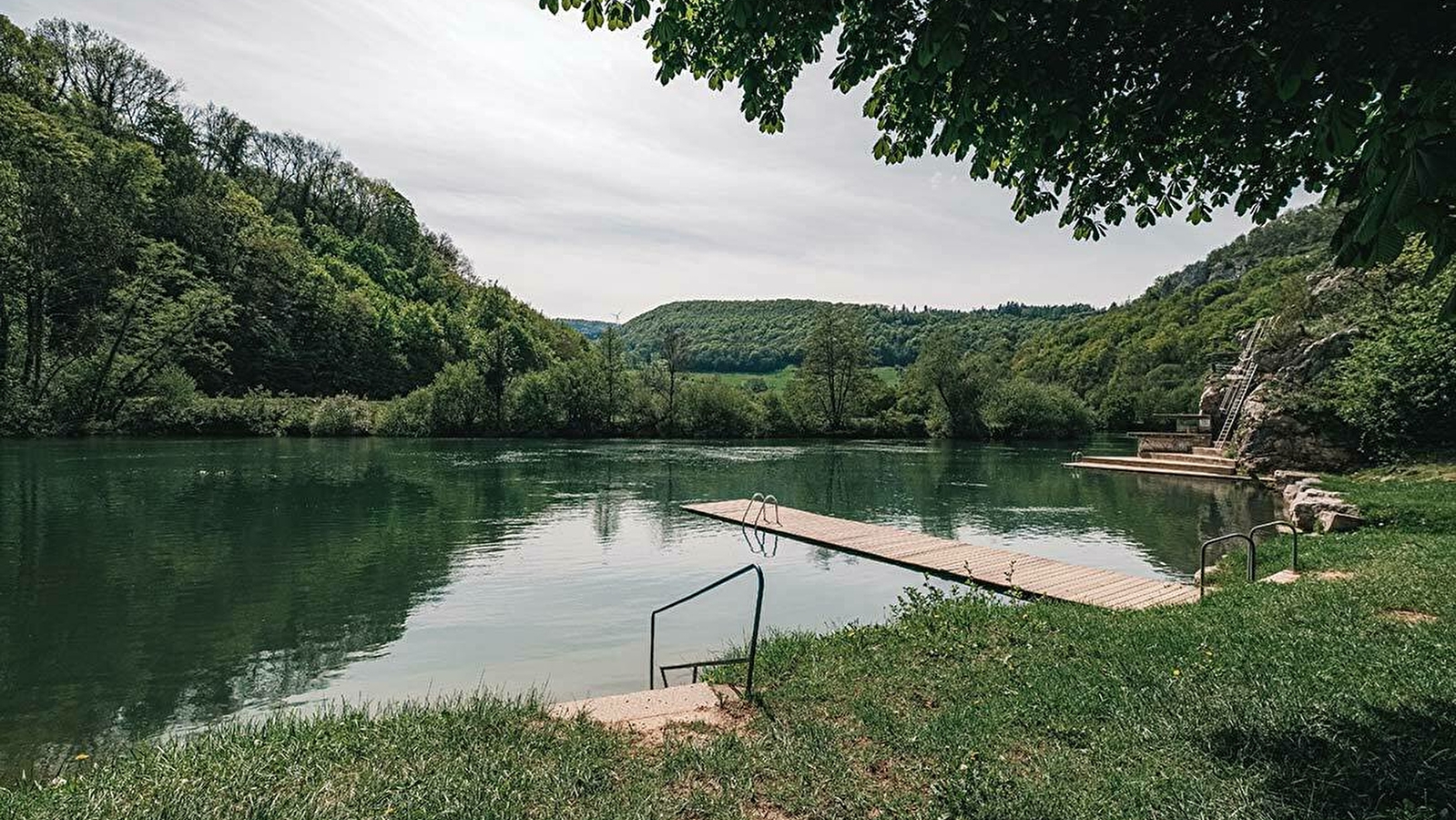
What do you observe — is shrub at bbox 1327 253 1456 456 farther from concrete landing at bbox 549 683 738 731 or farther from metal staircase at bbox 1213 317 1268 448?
concrete landing at bbox 549 683 738 731

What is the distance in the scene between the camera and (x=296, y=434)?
1890 inches

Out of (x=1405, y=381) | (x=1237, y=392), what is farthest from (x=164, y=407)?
(x=1405, y=381)

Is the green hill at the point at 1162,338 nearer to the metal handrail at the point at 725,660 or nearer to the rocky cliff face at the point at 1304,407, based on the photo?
the rocky cliff face at the point at 1304,407

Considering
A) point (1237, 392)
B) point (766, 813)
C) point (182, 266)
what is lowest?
point (766, 813)

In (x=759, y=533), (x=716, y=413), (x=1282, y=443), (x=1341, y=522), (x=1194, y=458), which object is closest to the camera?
(x=1341, y=522)

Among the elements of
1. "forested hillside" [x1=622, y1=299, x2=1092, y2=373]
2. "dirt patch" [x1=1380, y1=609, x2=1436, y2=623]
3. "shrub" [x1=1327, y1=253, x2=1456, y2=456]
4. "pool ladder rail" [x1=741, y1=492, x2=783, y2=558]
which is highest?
"forested hillside" [x1=622, y1=299, x2=1092, y2=373]

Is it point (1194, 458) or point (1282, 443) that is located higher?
point (1282, 443)

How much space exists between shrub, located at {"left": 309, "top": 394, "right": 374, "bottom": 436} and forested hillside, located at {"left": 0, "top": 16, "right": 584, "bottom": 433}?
6318 mm

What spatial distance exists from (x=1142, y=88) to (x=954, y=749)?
362cm

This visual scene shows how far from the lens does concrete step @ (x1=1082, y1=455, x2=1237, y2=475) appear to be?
80.9 ft

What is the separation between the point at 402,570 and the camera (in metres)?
11.6

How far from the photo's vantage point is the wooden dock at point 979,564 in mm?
9117

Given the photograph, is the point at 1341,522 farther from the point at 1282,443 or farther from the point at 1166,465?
the point at 1166,465

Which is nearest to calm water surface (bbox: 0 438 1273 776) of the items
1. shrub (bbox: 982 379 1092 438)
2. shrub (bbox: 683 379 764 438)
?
shrub (bbox: 982 379 1092 438)
